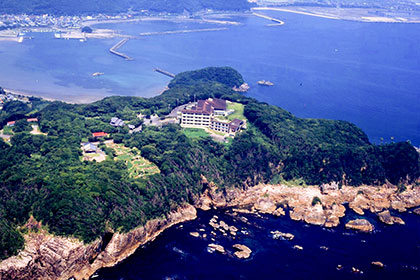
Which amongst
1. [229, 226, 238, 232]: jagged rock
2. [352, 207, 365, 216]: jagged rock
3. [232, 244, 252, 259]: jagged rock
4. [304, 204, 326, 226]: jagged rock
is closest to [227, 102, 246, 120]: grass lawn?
[304, 204, 326, 226]: jagged rock

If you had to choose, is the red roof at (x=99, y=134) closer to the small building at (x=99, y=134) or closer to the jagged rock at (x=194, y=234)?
the small building at (x=99, y=134)

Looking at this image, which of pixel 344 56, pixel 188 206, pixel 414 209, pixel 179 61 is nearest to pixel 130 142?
pixel 188 206

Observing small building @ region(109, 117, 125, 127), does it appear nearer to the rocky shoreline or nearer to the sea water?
the rocky shoreline

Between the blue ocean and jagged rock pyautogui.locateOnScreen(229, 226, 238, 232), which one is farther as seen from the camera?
jagged rock pyautogui.locateOnScreen(229, 226, 238, 232)

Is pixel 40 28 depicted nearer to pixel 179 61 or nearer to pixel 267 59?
pixel 179 61

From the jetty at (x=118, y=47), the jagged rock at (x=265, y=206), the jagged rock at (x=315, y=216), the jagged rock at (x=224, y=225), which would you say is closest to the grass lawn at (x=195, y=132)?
the jagged rock at (x=265, y=206)

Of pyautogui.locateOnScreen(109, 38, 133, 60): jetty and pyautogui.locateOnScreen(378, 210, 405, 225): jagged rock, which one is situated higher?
pyautogui.locateOnScreen(109, 38, 133, 60): jetty
